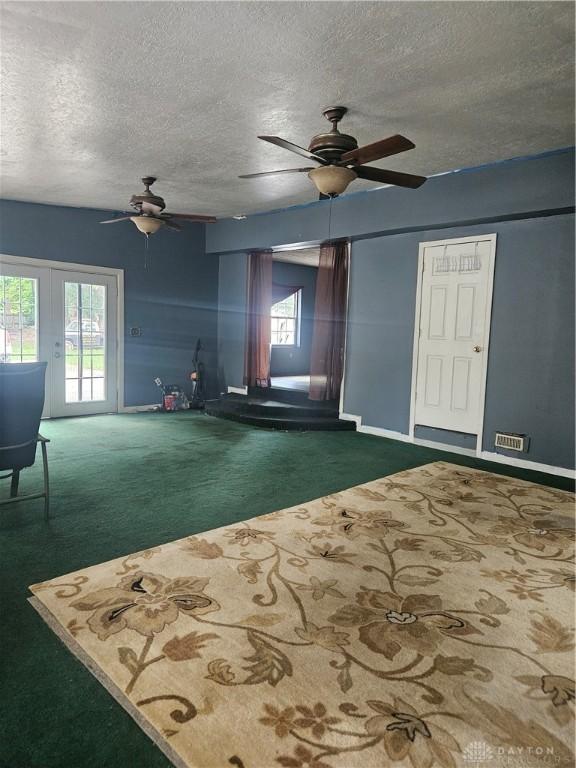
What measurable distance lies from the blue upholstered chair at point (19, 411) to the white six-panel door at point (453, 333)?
4.20 m

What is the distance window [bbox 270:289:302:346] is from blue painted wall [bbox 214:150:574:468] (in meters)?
4.60

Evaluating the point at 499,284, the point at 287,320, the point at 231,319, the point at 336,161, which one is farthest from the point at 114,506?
the point at 287,320

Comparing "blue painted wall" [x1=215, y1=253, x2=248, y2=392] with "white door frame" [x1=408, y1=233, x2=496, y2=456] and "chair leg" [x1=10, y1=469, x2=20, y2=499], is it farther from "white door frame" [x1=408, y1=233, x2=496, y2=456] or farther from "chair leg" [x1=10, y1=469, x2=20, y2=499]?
"chair leg" [x1=10, y1=469, x2=20, y2=499]

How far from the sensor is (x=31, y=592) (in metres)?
2.44

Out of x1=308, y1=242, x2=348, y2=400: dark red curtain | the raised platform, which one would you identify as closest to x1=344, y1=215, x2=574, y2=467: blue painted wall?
x1=308, y1=242, x2=348, y2=400: dark red curtain

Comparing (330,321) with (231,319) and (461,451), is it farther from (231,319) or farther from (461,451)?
(461,451)

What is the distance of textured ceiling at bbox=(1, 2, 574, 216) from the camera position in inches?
105

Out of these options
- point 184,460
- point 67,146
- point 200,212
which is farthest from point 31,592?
point 200,212

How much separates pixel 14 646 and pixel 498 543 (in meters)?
2.69

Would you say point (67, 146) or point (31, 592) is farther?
point (67, 146)

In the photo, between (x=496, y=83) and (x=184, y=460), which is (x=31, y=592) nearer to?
(x=184, y=460)

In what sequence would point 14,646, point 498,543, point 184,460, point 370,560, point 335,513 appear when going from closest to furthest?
point 14,646 → point 370,560 → point 498,543 → point 335,513 → point 184,460

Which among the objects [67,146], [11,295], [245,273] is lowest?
[11,295]

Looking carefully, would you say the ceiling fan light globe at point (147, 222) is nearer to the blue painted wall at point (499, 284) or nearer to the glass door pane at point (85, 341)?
the glass door pane at point (85, 341)
